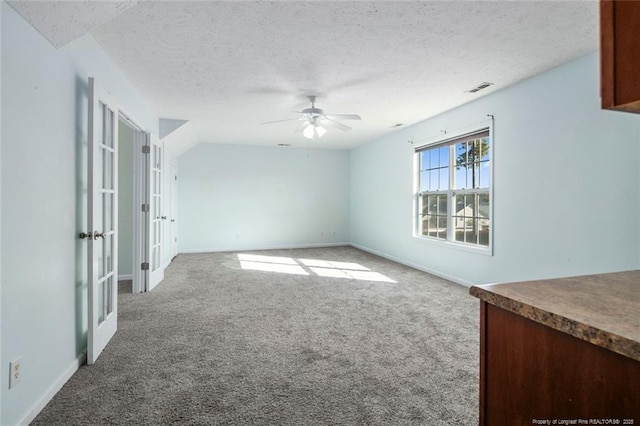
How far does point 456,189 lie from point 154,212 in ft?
14.0

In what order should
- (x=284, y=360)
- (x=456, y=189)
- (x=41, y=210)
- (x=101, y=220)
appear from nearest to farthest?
1. (x=41, y=210)
2. (x=284, y=360)
3. (x=101, y=220)
4. (x=456, y=189)

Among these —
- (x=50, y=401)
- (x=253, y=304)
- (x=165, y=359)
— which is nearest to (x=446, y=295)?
(x=253, y=304)

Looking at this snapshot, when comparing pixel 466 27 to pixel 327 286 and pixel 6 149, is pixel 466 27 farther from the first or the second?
pixel 327 286

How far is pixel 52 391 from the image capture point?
192 centimetres

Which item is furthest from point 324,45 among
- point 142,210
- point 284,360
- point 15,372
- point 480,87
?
point 142,210

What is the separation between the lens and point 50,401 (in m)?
1.88

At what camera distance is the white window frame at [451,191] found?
154 inches

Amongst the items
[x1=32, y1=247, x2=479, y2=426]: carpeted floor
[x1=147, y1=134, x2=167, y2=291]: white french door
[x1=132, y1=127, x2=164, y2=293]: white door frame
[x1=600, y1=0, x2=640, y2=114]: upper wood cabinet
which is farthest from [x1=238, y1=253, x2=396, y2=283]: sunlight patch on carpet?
[x1=600, y1=0, x2=640, y2=114]: upper wood cabinet

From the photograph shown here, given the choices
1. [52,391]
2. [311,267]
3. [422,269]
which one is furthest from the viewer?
[311,267]

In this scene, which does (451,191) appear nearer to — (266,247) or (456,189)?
(456,189)

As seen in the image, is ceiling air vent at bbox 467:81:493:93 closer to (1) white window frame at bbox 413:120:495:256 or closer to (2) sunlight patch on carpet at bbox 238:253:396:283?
(1) white window frame at bbox 413:120:495:256

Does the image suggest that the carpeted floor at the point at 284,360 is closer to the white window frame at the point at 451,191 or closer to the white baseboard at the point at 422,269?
the white baseboard at the point at 422,269

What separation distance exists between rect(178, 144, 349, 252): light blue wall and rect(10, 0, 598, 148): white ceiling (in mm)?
3065

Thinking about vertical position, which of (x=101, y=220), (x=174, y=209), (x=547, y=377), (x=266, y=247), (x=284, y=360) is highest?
(x=174, y=209)
